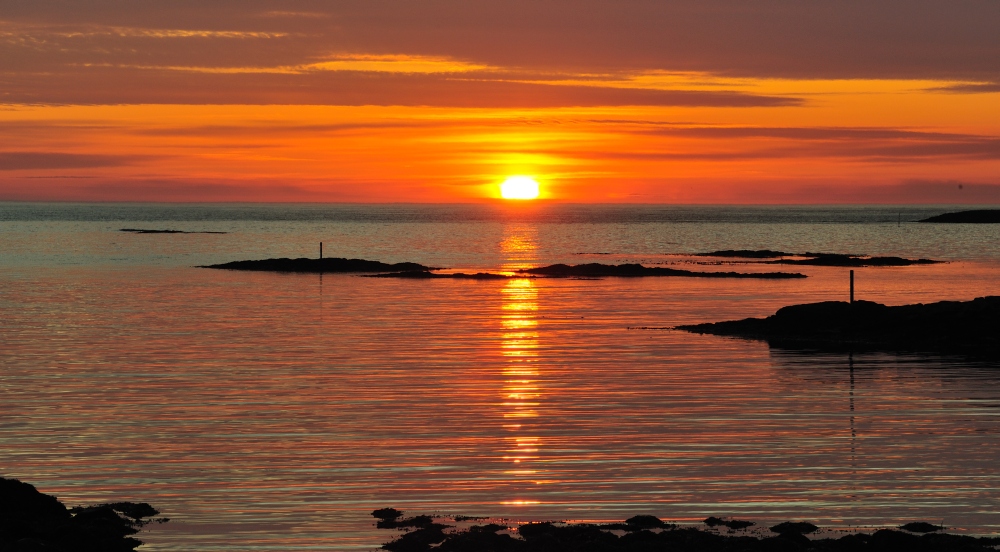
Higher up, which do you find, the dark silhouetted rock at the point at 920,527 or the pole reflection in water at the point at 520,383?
the pole reflection in water at the point at 520,383

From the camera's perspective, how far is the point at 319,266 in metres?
80.1

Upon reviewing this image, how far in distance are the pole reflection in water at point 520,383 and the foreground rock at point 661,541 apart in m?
2.00

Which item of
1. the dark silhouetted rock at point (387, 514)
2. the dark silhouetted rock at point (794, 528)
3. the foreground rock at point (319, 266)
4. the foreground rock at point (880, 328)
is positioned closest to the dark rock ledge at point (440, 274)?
the foreground rock at point (319, 266)

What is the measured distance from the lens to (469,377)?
26875 millimetres

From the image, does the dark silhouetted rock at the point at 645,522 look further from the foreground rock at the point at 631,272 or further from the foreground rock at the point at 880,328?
the foreground rock at the point at 631,272

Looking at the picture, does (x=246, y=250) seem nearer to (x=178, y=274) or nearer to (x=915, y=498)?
(x=178, y=274)

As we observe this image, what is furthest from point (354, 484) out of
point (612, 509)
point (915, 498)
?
point (915, 498)

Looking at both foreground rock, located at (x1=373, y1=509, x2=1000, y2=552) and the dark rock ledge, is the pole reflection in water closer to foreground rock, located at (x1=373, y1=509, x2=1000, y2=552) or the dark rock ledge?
foreground rock, located at (x1=373, y1=509, x2=1000, y2=552)

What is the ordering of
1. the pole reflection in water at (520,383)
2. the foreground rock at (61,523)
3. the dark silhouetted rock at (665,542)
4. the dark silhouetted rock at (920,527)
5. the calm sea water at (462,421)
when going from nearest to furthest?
the foreground rock at (61,523) < the dark silhouetted rock at (665,542) < the dark silhouetted rock at (920,527) < the calm sea water at (462,421) < the pole reflection in water at (520,383)

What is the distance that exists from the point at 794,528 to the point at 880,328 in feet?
81.9

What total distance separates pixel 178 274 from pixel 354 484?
61132mm

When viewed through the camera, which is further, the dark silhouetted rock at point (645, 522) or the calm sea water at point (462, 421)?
the calm sea water at point (462, 421)

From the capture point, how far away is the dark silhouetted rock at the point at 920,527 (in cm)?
A: 1293

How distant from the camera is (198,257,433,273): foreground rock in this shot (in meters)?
79.6
